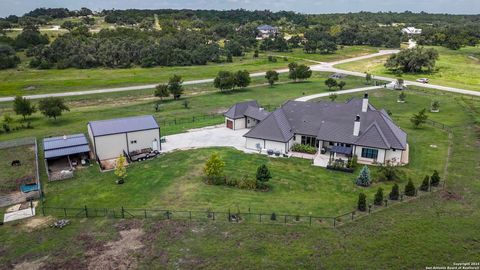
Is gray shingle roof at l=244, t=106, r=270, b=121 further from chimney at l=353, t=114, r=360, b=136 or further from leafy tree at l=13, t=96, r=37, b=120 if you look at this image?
leafy tree at l=13, t=96, r=37, b=120

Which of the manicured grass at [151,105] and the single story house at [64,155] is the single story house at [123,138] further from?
the manicured grass at [151,105]

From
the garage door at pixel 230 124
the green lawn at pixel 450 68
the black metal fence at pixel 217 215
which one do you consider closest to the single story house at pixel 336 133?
the garage door at pixel 230 124

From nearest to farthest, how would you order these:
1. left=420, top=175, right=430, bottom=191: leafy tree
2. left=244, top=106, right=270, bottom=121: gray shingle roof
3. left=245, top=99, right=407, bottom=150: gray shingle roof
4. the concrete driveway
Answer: left=420, top=175, right=430, bottom=191: leafy tree, left=245, top=99, right=407, bottom=150: gray shingle roof, the concrete driveway, left=244, top=106, right=270, bottom=121: gray shingle roof

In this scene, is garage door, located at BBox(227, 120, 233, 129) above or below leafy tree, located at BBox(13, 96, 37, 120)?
below

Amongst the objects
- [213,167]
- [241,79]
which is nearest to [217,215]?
[213,167]

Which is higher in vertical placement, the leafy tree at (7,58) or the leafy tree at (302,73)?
the leafy tree at (7,58)

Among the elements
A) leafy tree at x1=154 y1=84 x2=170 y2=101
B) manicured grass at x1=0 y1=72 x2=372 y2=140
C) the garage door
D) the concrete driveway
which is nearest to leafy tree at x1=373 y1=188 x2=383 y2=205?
the concrete driveway

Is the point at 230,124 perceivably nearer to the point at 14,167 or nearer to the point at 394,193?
the point at 394,193

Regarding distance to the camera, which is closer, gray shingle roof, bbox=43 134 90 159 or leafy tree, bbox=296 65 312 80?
gray shingle roof, bbox=43 134 90 159
